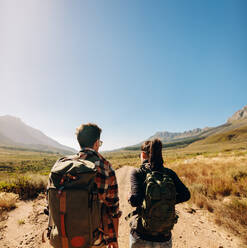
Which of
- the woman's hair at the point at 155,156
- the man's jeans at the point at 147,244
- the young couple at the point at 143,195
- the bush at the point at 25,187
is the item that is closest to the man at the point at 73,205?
the young couple at the point at 143,195

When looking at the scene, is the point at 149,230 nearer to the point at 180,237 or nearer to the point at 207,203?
the point at 180,237

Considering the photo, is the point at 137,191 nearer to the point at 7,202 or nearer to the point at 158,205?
the point at 158,205

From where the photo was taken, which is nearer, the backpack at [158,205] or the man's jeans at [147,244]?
the backpack at [158,205]

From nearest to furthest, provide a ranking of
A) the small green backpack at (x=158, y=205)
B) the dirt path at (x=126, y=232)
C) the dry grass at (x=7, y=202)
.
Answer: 1. the small green backpack at (x=158, y=205)
2. the dirt path at (x=126, y=232)
3. the dry grass at (x=7, y=202)

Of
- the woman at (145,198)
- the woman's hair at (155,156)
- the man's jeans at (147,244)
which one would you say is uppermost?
the woman's hair at (155,156)

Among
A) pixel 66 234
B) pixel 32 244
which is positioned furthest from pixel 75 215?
pixel 32 244

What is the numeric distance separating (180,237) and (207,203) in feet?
6.85

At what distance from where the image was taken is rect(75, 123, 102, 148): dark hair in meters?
2.05

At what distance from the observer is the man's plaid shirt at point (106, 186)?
72.6 inches

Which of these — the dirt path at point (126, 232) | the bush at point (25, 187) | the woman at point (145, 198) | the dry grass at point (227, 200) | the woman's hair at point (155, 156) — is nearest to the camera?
the woman at point (145, 198)

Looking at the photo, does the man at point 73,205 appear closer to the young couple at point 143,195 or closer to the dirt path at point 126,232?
the young couple at point 143,195

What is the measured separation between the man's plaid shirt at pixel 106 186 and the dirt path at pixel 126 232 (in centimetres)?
242

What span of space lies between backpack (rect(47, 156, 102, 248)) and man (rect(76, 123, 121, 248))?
303mm

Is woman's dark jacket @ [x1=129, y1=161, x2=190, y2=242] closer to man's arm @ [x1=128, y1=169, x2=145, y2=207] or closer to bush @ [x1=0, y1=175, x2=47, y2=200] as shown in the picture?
man's arm @ [x1=128, y1=169, x2=145, y2=207]
